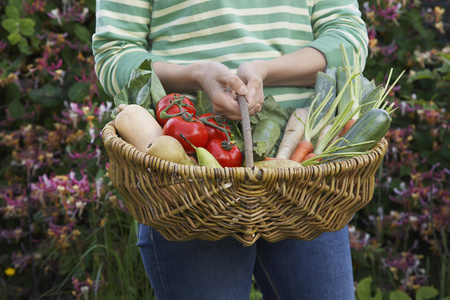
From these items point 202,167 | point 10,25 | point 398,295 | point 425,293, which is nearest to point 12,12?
point 10,25

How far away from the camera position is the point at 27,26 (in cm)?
229

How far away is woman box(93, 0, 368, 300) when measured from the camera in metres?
1.10

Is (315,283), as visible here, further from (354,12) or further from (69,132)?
(69,132)

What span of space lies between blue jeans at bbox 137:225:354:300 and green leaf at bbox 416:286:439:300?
1.16 meters

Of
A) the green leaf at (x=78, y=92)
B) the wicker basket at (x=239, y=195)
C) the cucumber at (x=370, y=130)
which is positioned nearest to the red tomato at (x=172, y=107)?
the wicker basket at (x=239, y=195)

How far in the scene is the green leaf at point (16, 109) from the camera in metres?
2.39

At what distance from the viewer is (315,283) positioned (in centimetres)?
116

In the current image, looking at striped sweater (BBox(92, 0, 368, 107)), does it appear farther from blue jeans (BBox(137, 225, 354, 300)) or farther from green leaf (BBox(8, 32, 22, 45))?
green leaf (BBox(8, 32, 22, 45))

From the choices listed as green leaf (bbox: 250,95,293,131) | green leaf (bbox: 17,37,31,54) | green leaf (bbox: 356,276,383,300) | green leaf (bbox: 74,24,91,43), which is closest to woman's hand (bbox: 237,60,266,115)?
green leaf (bbox: 250,95,293,131)

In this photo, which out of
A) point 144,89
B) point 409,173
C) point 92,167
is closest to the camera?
point 144,89

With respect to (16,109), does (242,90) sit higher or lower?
higher

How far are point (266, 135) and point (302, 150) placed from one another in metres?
0.09

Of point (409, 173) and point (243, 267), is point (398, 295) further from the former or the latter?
point (243, 267)

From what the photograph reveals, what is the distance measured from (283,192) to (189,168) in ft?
0.57
